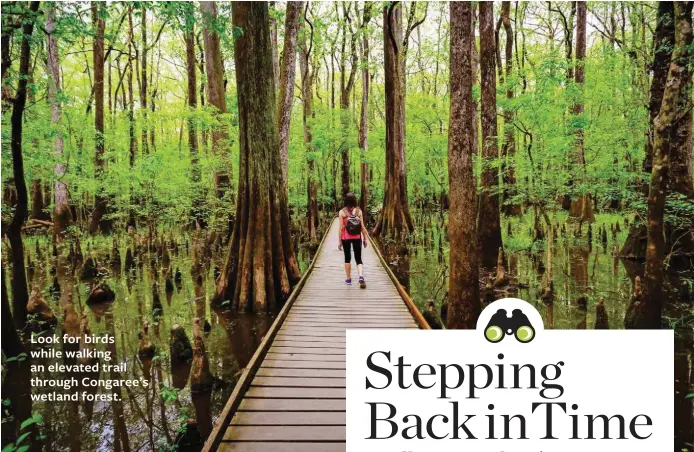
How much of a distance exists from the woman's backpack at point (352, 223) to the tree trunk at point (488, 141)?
12.7ft

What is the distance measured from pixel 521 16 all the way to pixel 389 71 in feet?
31.5

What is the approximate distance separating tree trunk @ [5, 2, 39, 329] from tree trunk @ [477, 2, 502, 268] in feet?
23.7

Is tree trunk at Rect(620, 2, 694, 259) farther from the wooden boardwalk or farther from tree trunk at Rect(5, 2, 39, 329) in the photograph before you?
tree trunk at Rect(5, 2, 39, 329)

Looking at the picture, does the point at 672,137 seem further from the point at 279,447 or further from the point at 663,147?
the point at 279,447

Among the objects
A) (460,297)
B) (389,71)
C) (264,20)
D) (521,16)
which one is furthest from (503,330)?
(521,16)

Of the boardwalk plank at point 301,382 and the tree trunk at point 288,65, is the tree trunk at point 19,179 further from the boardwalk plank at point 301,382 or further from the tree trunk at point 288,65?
the tree trunk at point 288,65

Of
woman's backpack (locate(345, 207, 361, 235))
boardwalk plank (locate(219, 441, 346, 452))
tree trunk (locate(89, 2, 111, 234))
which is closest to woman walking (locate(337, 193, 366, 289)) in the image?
woman's backpack (locate(345, 207, 361, 235))

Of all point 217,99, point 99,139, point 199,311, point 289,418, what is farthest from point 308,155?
point 289,418

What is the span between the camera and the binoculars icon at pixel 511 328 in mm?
1917

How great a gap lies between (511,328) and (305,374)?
194cm

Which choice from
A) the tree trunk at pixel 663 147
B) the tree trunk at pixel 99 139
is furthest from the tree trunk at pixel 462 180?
the tree trunk at pixel 99 139

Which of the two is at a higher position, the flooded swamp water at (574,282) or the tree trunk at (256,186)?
the tree trunk at (256,186)

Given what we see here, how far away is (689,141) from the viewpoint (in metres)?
7.22

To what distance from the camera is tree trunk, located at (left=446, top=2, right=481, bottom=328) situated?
13.4 feet
